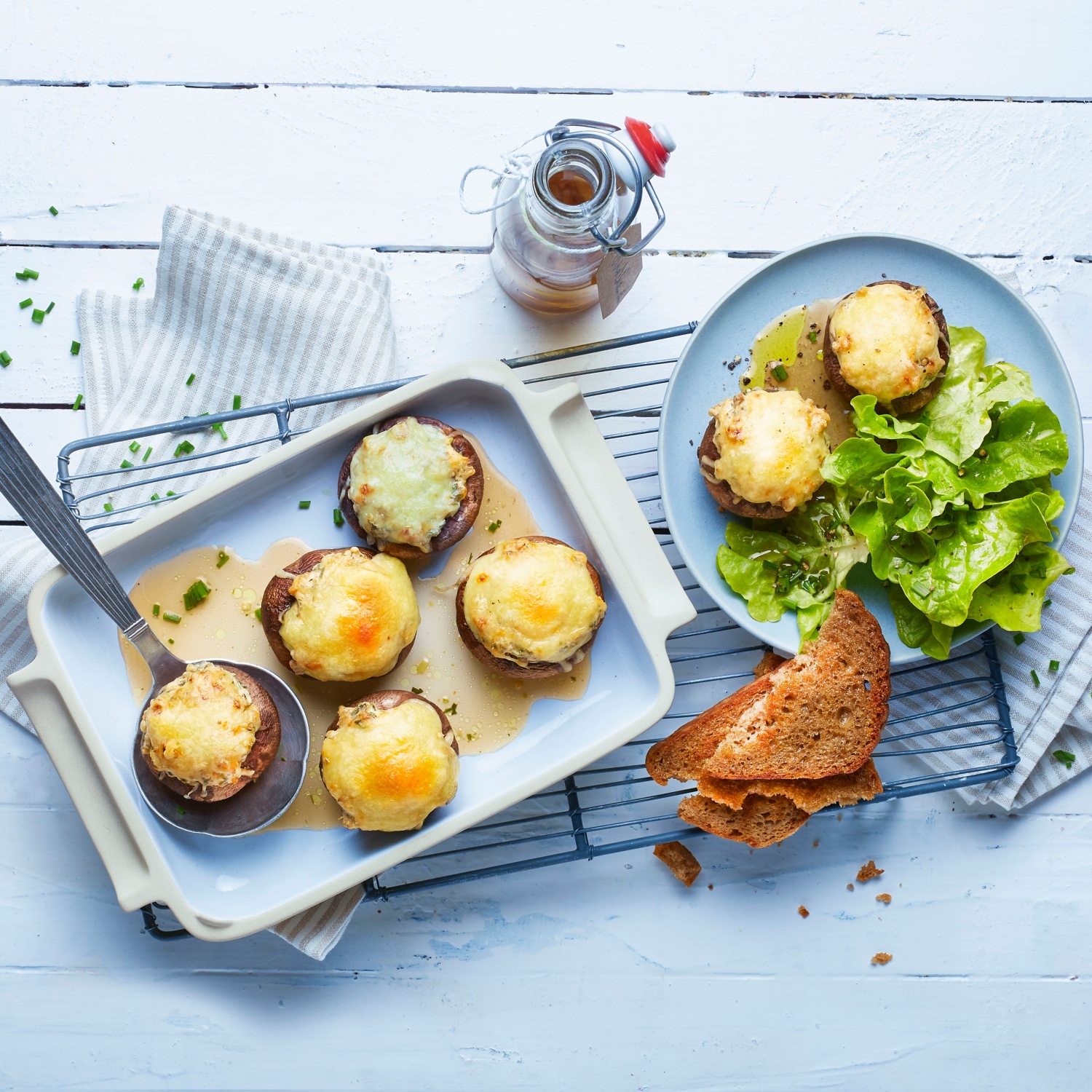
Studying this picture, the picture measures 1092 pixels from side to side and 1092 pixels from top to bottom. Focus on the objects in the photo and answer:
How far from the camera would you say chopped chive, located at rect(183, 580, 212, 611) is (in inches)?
103

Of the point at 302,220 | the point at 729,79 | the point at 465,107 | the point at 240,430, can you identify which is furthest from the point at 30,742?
the point at 729,79

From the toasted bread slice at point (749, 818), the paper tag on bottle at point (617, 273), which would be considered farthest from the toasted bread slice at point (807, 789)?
the paper tag on bottle at point (617, 273)

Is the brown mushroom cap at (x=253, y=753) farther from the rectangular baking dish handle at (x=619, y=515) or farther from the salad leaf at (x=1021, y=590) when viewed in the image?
the salad leaf at (x=1021, y=590)

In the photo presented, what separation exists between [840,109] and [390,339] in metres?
1.63

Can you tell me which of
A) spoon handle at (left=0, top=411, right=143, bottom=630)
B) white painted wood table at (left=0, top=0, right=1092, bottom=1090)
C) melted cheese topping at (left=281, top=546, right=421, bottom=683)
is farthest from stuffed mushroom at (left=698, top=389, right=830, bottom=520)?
spoon handle at (left=0, top=411, right=143, bottom=630)

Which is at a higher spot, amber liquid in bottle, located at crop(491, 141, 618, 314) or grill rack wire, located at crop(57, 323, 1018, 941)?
amber liquid in bottle, located at crop(491, 141, 618, 314)

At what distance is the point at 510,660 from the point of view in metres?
2.50

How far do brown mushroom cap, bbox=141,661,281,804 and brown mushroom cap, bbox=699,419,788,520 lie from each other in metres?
1.40

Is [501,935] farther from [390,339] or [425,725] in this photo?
[390,339]

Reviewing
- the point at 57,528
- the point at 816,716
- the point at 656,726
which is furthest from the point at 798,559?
the point at 57,528

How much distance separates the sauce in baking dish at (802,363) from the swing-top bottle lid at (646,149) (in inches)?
24.8

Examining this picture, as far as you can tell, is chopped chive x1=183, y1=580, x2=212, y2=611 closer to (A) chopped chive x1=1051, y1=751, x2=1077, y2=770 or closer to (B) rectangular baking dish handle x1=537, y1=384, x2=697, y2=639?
(B) rectangular baking dish handle x1=537, y1=384, x2=697, y2=639

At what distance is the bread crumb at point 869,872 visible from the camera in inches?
113

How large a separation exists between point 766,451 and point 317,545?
1.33 metres
